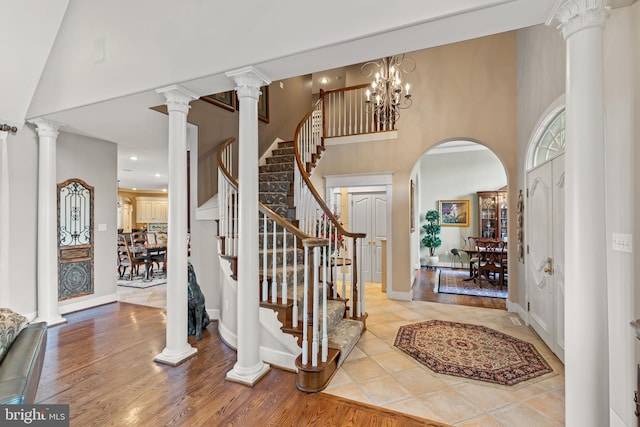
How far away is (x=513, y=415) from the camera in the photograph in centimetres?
211

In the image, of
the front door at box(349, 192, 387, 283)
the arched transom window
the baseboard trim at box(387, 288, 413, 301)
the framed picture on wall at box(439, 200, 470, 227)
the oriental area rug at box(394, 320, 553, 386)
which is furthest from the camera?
the framed picture on wall at box(439, 200, 470, 227)

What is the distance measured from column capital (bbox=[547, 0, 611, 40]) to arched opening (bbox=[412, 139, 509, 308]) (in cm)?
625

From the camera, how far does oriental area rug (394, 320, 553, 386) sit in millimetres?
2670

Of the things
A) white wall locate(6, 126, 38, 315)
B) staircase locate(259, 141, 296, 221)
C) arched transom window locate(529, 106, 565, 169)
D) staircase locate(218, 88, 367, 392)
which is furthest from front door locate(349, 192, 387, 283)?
white wall locate(6, 126, 38, 315)

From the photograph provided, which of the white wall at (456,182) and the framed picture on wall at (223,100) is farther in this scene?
the white wall at (456,182)

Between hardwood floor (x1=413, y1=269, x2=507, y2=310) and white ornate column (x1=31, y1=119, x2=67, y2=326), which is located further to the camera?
hardwood floor (x1=413, y1=269, x2=507, y2=310)

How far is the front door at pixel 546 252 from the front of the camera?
2.92 m

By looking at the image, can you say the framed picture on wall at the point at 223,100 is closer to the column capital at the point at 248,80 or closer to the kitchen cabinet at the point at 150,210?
the column capital at the point at 248,80

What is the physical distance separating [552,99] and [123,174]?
9447 millimetres

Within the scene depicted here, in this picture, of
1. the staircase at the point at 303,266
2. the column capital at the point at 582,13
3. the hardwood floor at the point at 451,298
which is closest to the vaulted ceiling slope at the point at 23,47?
the staircase at the point at 303,266

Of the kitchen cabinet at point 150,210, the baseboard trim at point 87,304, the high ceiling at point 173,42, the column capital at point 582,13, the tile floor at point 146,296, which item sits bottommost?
the tile floor at point 146,296

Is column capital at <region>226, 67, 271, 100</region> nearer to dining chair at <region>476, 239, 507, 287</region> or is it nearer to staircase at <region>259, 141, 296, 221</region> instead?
staircase at <region>259, 141, 296, 221</region>

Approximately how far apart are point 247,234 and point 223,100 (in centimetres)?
329

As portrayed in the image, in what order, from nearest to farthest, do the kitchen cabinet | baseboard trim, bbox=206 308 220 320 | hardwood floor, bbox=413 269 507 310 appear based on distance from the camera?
1. baseboard trim, bbox=206 308 220 320
2. hardwood floor, bbox=413 269 507 310
3. the kitchen cabinet
